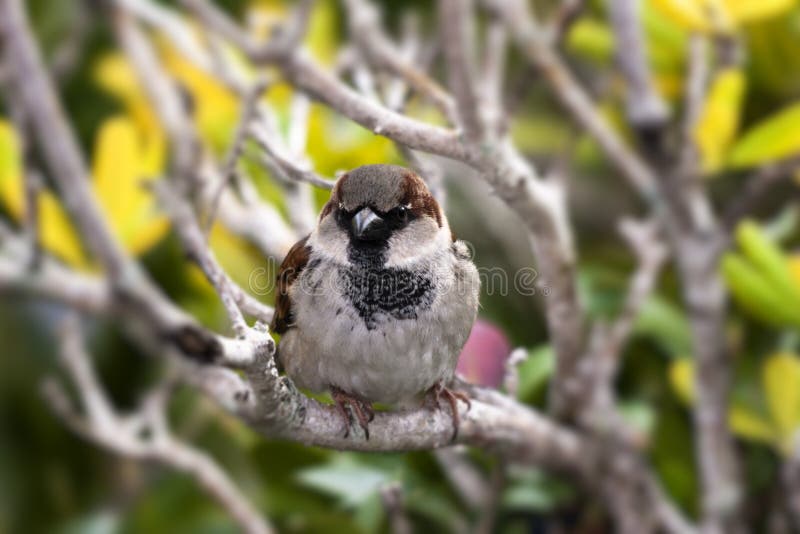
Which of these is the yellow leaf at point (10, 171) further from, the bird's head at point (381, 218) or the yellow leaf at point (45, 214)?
the bird's head at point (381, 218)

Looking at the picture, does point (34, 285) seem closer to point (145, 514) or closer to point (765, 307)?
point (145, 514)

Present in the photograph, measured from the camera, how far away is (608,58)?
2359 mm

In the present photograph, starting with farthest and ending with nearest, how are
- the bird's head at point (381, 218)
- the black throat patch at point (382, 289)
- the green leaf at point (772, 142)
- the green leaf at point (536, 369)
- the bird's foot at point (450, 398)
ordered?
the green leaf at point (772, 142) < the green leaf at point (536, 369) < the bird's foot at point (450, 398) < the black throat patch at point (382, 289) < the bird's head at point (381, 218)

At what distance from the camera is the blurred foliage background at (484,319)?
5.71ft

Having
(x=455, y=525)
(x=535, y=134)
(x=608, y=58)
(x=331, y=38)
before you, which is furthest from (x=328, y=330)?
(x=331, y=38)

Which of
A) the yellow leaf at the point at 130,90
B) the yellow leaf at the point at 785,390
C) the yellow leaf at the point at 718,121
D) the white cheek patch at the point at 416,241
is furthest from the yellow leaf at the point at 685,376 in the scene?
the yellow leaf at the point at 130,90

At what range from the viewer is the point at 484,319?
1.14m

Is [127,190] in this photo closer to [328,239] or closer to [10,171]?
[10,171]

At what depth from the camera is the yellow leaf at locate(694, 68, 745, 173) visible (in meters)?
1.79

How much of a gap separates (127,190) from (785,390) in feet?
4.15

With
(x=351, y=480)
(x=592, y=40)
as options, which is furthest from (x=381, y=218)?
(x=592, y=40)

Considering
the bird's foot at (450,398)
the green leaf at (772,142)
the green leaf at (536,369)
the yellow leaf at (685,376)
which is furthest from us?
the yellow leaf at (685,376)

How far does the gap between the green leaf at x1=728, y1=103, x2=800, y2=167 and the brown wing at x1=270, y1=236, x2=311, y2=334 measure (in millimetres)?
1097

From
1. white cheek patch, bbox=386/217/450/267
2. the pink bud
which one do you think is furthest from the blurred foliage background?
white cheek patch, bbox=386/217/450/267
